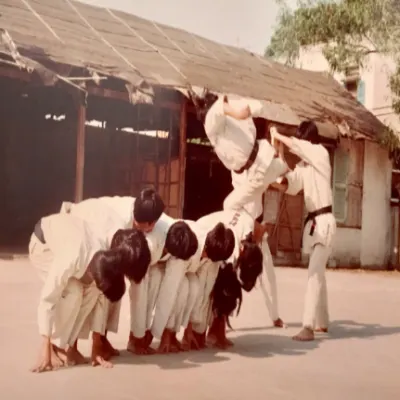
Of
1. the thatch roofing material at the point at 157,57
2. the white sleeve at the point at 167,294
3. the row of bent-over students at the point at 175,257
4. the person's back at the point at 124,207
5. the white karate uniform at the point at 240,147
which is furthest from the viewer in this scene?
the thatch roofing material at the point at 157,57

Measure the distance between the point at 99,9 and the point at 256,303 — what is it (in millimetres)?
8753

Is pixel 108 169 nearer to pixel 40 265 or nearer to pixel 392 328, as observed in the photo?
pixel 392 328

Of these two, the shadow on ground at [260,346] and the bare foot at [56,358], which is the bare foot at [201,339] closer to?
the shadow on ground at [260,346]

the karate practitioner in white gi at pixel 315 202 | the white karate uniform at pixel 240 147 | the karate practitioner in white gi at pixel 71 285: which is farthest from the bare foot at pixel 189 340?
the karate practitioner in white gi at pixel 315 202

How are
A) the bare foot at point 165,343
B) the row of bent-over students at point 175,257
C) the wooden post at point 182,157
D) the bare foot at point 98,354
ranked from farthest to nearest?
the wooden post at point 182,157
the bare foot at point 165,343
the bare foot at point 98,354
the row of bent-over students at point 175,257

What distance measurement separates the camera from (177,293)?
14.5 feet

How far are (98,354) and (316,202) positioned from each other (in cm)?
243

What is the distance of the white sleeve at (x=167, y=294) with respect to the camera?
4.34 meters

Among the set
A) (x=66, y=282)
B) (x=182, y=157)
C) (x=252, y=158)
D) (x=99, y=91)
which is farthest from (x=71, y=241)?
(x=182, y=157)

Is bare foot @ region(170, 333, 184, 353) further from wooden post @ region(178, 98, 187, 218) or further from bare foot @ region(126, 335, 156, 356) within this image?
wooden post @ region(178, 98, 187, 218)

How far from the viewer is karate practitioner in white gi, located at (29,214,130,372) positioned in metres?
3.67

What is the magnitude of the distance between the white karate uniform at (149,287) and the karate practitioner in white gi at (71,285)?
26 cm

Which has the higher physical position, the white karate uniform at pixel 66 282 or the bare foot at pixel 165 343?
the white karate uniform at pixel 66 282

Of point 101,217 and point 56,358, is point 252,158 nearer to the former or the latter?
point 101,217
